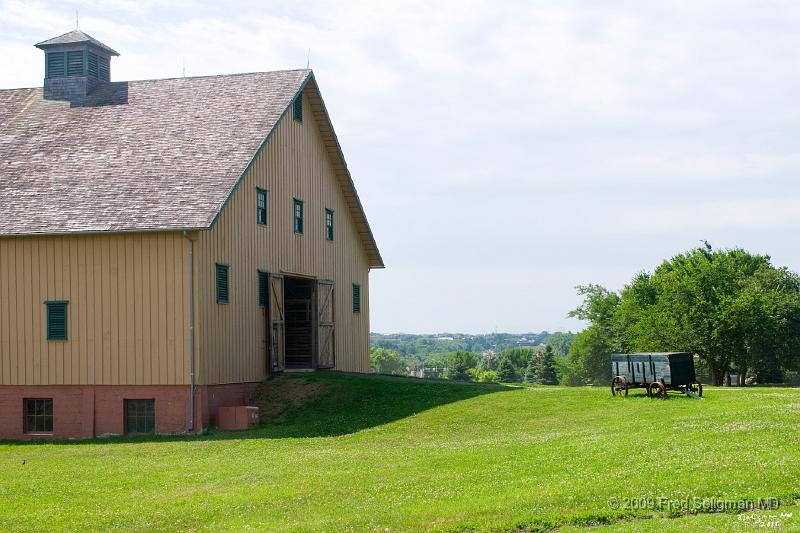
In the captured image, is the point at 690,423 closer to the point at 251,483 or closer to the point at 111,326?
the point at 251,483

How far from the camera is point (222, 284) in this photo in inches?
1368

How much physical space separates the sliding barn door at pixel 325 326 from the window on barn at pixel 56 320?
10644mm

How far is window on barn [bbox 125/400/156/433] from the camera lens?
33438 millimetres

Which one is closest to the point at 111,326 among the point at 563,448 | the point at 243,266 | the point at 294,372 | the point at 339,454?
the point at 243,266

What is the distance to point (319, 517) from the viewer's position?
17.5 m

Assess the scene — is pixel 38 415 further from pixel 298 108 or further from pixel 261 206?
pixel 298 108

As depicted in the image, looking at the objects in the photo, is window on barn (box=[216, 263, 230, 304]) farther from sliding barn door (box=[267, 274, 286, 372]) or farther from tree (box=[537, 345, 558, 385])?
tree (box=[537, 345, 558, 385])

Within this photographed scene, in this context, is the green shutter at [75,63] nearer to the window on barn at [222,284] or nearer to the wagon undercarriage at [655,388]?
the window on barn at [222,284]

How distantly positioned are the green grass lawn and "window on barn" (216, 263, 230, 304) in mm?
4680

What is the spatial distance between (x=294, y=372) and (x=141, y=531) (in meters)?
21.3

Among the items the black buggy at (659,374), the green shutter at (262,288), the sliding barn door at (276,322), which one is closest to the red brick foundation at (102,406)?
the sliding barn door at (276,322)

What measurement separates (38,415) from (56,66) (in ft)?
49.4

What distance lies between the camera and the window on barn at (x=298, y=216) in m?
40.7

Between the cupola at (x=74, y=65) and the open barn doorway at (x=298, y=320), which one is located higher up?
the cupola at (x=74, y=65)
